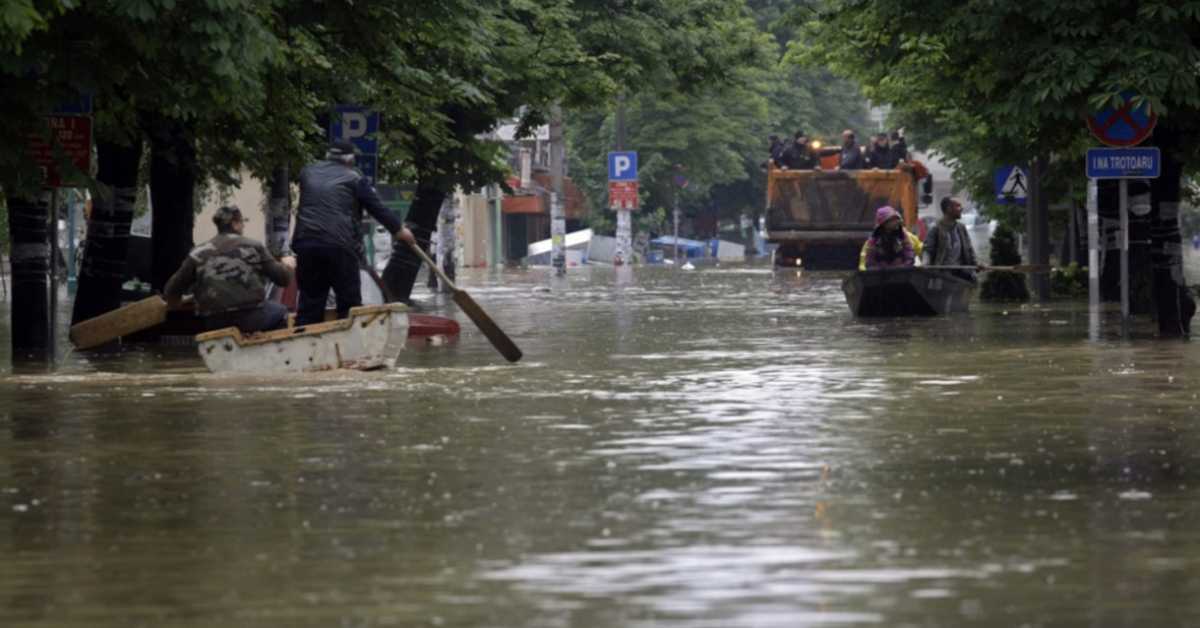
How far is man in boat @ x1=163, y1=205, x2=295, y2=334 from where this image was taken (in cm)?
2116

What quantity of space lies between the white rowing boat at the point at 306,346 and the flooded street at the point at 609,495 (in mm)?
222

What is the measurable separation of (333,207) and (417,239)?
1990 centimetres

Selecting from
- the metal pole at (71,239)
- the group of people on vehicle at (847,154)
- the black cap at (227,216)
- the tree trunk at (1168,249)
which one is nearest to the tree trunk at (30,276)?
the black cap at (227,216)

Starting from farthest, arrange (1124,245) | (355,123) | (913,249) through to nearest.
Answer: (913,249) → (355,123) → (1124,245)

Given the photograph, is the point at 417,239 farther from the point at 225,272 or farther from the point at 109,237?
the point at 225,272

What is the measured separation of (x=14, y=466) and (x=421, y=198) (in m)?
28.7

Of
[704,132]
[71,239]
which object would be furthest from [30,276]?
[704,132]

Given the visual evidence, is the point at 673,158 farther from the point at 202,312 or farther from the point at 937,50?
the point at 202,312

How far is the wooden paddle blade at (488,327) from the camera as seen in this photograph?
22.7 metres

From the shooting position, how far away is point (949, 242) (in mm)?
34906

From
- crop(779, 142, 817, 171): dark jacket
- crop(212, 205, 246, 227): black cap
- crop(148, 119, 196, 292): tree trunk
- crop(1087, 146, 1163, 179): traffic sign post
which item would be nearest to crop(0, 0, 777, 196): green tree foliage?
crop(148, 119, 196, 292): tree trunk

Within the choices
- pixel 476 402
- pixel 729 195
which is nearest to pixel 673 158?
pixel 729 195

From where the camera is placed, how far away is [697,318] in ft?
116

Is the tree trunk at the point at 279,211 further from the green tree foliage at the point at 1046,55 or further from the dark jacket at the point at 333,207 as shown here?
the dark jacket at the point at 333,207
